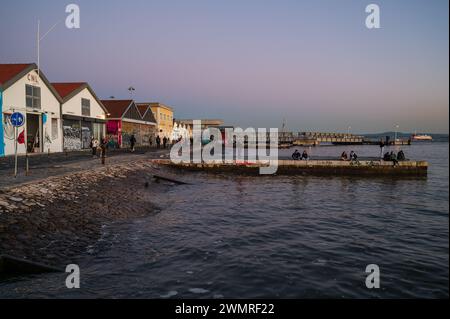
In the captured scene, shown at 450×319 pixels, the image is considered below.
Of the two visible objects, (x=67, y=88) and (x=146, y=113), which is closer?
(x=67, y=88)

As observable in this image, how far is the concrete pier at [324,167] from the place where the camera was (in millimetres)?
32156

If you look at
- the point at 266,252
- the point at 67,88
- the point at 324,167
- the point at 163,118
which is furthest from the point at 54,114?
the point at 163,118

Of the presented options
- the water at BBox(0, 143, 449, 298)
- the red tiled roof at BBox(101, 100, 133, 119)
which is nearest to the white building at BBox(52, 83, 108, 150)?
the red tiled roof at BBox(101, 100, 133, 119)

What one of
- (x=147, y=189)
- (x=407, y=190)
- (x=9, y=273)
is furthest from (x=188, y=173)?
(x=9, y=273)

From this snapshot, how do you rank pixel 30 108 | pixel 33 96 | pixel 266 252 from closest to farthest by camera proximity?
pixel 266 252 → pixel 30 108 → pixel 33 96

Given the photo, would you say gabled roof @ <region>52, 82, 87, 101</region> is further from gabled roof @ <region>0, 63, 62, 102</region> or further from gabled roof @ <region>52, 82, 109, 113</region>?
gabled roof @ <region>0, 63, 62, 102</region>

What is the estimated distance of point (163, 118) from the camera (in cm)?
7162

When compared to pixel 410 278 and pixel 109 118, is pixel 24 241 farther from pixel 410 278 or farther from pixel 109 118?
pixel 109 118

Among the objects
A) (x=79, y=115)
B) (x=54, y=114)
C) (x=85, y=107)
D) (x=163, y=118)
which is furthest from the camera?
(x=163, y=118)

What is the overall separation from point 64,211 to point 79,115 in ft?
92.4

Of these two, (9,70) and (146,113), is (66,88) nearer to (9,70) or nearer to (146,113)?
(9,70)

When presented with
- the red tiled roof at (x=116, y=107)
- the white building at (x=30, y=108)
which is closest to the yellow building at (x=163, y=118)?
the red tiled roof at (x=116, y=107)

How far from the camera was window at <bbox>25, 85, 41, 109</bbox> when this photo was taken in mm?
28386

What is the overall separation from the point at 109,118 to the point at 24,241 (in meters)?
39.4
